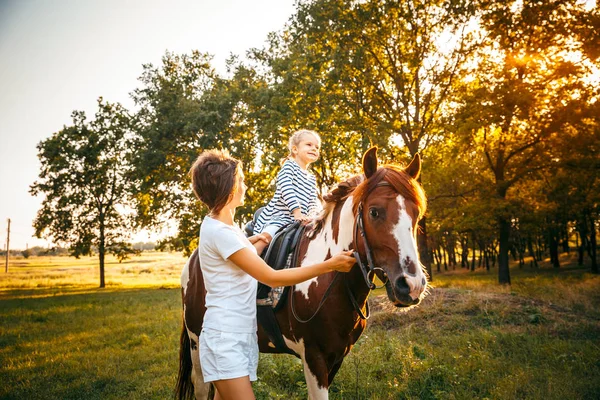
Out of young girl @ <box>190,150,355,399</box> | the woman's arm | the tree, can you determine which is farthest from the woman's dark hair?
the tree

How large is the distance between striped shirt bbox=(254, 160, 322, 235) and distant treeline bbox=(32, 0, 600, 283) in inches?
443

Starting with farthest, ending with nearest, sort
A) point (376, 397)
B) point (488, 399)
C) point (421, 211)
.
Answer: point (376, 397) → point (488, 399) → point (421, 211)

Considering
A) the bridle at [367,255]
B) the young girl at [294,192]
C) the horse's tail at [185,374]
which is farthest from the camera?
the horse's tail at [185,374]

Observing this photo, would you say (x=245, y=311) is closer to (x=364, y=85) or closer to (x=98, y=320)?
(x=98, y=320)

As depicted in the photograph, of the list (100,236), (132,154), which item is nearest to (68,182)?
(100,236)

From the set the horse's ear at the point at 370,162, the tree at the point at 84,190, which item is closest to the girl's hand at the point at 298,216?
the horse's ear at the point at 370,162

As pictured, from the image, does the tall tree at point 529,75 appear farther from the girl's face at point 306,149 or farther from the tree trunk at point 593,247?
the girl's face at point 306,149

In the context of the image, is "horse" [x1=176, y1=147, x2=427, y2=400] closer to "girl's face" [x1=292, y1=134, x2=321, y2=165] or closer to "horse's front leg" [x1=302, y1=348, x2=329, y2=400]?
"horse's front leg" [x1=302, y1=348, x2=329, y2=400]

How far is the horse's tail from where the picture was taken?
421 cm

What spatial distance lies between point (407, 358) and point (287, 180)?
3.85 m

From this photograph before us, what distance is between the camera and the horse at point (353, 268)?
225 cm

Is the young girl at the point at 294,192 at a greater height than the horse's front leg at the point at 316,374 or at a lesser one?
greater

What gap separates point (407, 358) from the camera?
5.64 meters

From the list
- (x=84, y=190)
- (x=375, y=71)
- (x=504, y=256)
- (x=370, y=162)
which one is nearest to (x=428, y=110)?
(x=375, y=71)
